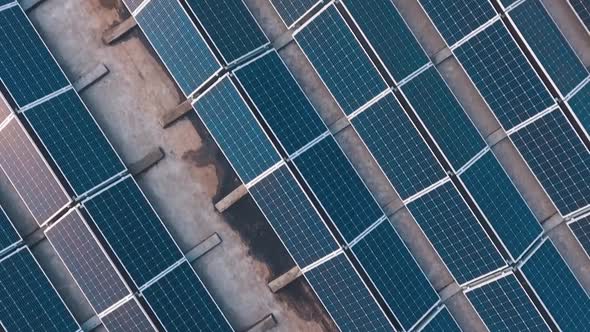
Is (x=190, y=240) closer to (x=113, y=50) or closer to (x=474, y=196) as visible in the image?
(x=113, y=50)

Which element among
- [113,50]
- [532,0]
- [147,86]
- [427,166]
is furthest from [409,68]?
[113,50]

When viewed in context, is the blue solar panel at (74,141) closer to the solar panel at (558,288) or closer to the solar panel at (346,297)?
the solar panel at (346,297)

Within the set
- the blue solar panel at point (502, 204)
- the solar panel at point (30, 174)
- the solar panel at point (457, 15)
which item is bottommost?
the blue solar panel at point (502, 204)

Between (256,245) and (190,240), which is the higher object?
(190,240)

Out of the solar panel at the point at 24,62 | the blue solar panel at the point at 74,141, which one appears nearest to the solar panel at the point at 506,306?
the blue solar panel at the point at 74,141

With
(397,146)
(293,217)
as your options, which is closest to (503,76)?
(397,146)

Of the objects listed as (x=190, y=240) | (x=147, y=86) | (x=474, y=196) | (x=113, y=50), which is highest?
(x=113, y=50)

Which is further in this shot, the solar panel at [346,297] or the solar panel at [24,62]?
the solar panel at [24,62]

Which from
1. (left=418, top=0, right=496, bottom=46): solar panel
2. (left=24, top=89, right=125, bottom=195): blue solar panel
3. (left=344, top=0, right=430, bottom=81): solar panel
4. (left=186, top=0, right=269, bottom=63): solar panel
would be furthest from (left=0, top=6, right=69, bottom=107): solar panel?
(left=418, top=0, right=496, bottom=46): solar panel
